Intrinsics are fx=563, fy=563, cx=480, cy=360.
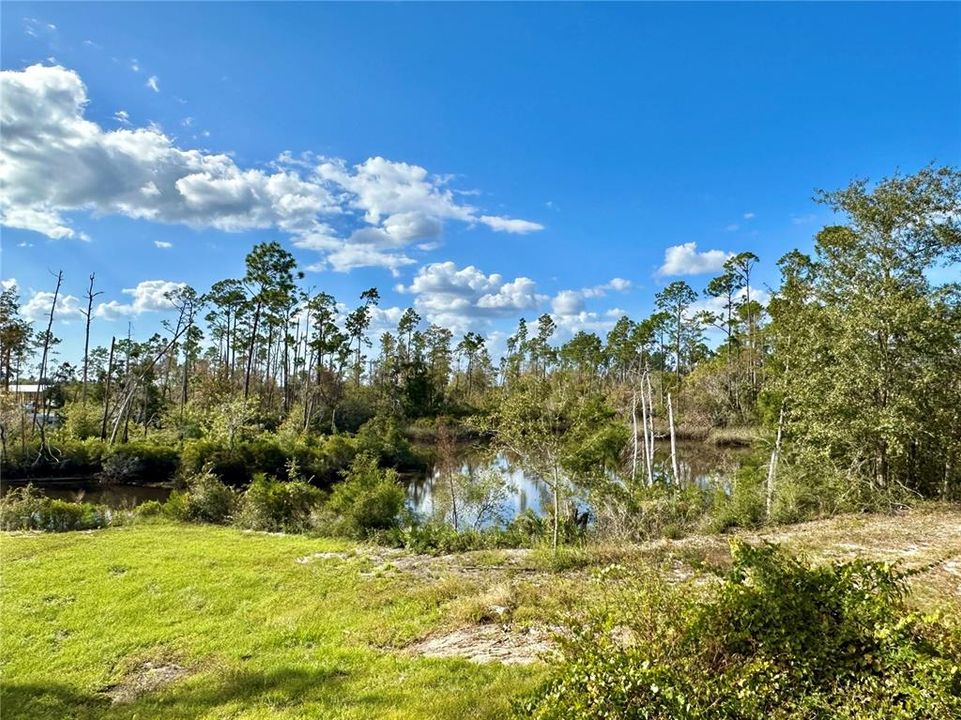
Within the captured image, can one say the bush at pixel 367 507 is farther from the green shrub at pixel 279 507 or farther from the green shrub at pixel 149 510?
the green shrub at pixel 149 510

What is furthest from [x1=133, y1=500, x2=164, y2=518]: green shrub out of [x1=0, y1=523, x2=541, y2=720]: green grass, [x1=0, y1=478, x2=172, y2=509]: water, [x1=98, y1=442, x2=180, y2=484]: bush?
[x1=98, y1=442, x2=180, y2=484]: bush

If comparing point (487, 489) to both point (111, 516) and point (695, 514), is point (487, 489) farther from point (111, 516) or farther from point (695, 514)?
point (111, 516)

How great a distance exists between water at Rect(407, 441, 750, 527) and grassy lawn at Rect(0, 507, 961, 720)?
3915 mm

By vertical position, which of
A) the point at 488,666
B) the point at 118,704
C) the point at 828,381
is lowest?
the point at 118,704

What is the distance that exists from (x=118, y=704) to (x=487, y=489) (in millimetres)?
9448

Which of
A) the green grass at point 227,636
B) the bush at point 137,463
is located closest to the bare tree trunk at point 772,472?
the green grass at point 227,636

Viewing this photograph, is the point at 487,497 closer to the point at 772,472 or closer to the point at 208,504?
the point at 772,472

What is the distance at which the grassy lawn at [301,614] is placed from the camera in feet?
14.5

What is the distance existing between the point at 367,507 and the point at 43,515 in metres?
6.88

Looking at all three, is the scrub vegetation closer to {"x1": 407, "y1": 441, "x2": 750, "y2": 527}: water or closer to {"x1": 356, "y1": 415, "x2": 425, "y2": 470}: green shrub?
{"x1": 407, "y1": 441, "x2": 750, "y2": 527}: water

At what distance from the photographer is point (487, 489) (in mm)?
13531

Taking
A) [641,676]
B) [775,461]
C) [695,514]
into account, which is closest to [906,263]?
[775,461]

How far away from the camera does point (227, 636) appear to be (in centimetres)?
595

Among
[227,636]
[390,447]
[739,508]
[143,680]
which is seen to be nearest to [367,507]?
[227,636]
